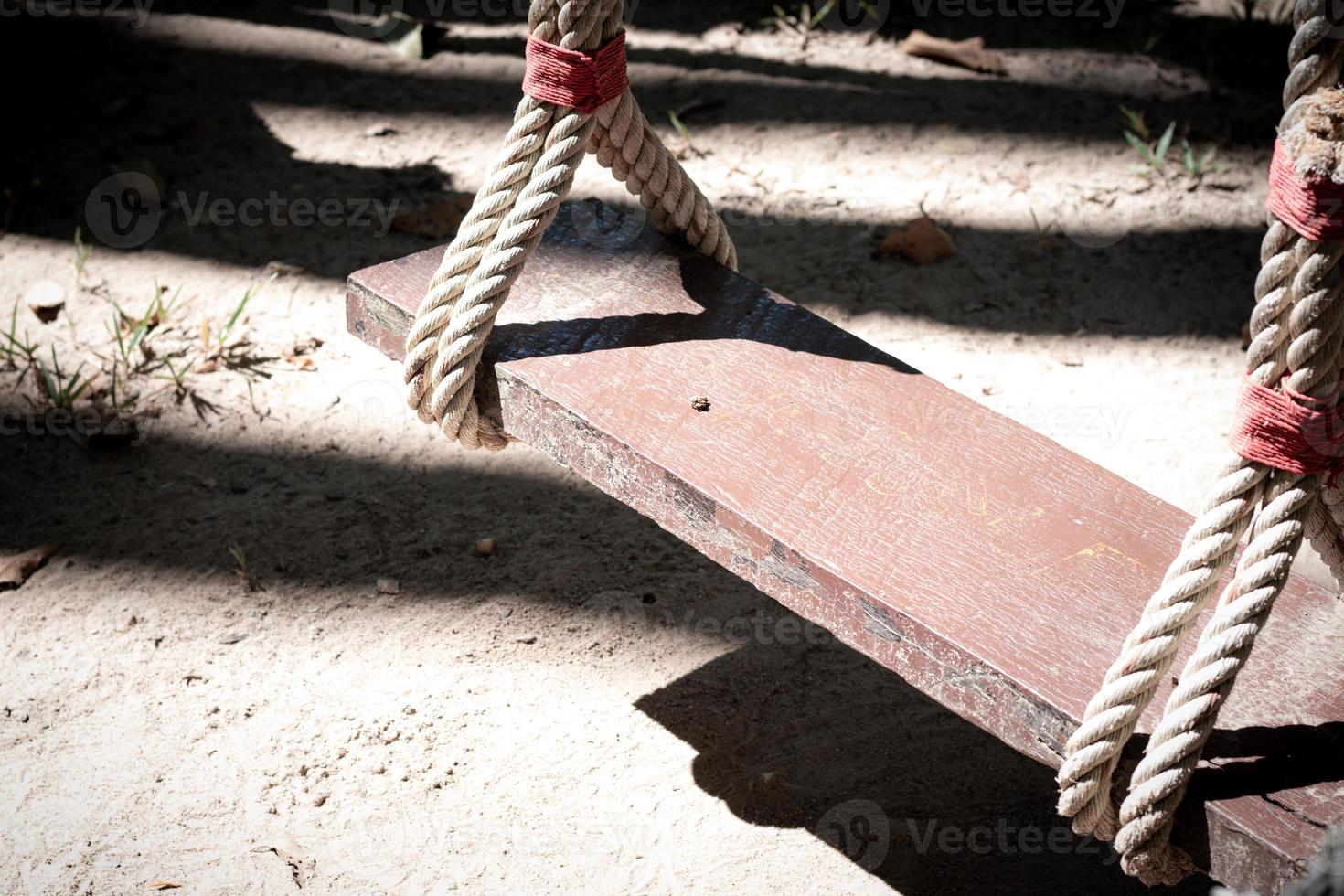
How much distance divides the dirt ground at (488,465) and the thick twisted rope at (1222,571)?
716 millimetres

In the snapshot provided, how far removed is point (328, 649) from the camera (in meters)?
2.53

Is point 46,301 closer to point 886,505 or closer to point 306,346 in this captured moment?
point 306,346

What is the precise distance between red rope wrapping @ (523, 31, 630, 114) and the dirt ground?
110 centimetres

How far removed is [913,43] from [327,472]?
267 centimetres

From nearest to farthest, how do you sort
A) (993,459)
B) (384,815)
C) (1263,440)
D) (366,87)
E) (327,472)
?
(1263,440) < (993,459) < (384,815) < (327,472) < (366,87)

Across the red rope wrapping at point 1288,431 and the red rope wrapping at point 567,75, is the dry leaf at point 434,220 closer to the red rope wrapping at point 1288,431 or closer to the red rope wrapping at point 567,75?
the red rope wrapping at point 567,75

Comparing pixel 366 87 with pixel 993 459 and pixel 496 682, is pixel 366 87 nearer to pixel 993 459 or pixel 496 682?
pixel 496 682

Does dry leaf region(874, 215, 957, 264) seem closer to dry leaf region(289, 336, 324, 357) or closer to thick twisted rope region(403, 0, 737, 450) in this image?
dry leaf region(289, 336, 324, 357)

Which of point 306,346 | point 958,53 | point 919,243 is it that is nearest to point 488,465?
point 306,346

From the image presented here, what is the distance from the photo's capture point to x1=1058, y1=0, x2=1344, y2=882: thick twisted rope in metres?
1.31

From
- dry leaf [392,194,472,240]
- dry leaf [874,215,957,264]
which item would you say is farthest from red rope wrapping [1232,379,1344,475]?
dry leaf [392,194,472,240]

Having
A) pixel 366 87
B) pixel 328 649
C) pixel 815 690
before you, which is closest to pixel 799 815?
pixel 815 690

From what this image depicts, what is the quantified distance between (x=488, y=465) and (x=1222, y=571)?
6.21 ft

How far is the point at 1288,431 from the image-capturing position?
1354 millimetres
